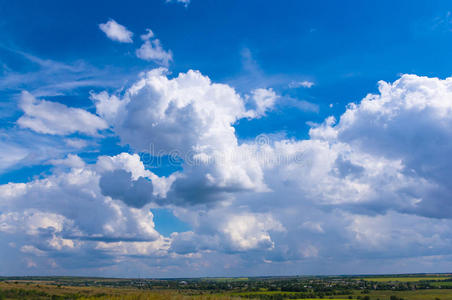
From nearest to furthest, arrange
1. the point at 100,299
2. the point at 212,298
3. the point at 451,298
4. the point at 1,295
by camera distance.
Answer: the point at 100,299 → the point at 212,298 → the point at 1,295 → the point at 451,298

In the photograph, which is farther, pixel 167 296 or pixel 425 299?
pixel 425 299

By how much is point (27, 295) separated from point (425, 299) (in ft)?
489

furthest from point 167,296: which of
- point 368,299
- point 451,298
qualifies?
point 451,298

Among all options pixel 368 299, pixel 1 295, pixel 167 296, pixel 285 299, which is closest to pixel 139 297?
pixel 167 296

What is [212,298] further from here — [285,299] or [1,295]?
[1,295]

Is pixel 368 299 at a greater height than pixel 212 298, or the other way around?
pixel 212 298

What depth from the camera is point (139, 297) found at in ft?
111

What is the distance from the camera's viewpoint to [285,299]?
411 feet

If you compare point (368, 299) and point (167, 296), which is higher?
point (167, 296)

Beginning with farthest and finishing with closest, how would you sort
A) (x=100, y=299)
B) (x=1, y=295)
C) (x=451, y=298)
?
1. (x=451, y=298)
2. (x=1, y=295)
3. (x=100, y=299)

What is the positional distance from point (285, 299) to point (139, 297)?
103903 millimetres

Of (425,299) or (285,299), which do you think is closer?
(285,299)

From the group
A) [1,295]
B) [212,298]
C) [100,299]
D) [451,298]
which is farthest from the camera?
[451,298]

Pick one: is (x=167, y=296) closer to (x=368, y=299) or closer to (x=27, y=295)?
(x=27, y=295)
